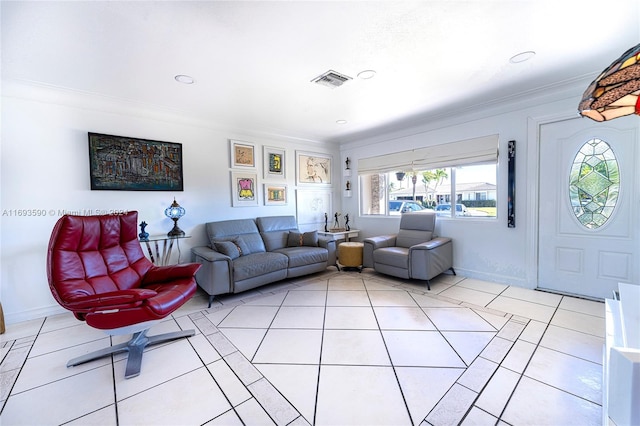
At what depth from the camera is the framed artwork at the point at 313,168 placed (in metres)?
4.81

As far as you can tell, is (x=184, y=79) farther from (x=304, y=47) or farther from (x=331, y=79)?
(x=331, y=79)

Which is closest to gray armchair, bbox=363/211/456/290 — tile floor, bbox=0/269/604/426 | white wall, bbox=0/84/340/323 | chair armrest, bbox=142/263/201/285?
tile floor, bbox=0/269/604/426

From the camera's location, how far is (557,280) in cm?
302

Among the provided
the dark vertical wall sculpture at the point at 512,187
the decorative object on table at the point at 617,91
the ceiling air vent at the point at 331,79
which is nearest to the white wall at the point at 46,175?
the ceiling air vent at the point at 331,79

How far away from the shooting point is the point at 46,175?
8.78 ft

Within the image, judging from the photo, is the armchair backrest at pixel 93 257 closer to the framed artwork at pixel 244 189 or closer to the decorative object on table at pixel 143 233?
the decorative object on table at pixel 143 233

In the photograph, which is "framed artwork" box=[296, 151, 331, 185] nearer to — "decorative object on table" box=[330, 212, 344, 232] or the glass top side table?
"decorative object on table" box=[330, 212, 344, 232]

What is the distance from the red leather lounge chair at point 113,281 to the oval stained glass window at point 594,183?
162 inches

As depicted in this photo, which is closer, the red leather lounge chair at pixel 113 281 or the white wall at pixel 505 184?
the red leather lounge chair at pixel 113 281

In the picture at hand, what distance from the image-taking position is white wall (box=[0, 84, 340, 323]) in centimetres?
252

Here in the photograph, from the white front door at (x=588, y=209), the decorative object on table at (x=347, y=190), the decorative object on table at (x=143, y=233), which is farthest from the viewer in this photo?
the decorative object on table at (x=347, y=190)

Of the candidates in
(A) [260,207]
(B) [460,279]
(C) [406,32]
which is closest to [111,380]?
(A) [260,207]

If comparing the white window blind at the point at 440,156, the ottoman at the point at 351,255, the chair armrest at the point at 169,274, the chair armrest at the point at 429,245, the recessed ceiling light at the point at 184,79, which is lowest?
the ottoman at the point at 351,255

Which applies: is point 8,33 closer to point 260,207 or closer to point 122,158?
point 122,158
